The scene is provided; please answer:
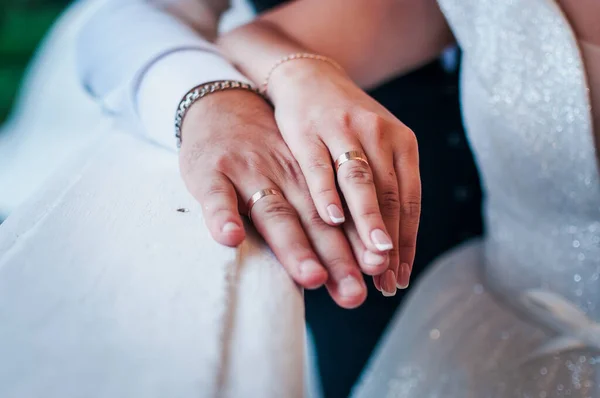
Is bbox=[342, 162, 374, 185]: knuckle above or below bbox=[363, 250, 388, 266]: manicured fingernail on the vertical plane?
above

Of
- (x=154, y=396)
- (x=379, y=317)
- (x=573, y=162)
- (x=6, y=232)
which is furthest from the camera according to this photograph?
(x=379, y=317)

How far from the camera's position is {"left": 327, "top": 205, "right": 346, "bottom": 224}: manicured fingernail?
330 millimetres

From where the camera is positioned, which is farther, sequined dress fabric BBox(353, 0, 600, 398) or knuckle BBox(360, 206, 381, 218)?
sequined dress fabric BBox(353, 0, 600, 398)

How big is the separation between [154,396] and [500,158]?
14.7 inches

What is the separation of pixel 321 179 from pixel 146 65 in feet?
0.73

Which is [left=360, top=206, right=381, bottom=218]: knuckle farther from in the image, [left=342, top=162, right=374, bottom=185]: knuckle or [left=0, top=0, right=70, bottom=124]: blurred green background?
[left=0, top=0, right=70, bottom=124]: blurred green background

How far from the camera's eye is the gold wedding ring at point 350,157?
1.15 feet

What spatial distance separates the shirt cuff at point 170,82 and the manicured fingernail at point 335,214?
163 millimetres

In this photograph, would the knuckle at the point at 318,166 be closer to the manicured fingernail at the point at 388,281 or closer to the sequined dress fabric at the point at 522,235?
the manicured fingernail at the point at 388,281

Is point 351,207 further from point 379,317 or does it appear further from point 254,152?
point 379,317

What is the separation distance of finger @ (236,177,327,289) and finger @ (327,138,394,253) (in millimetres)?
33

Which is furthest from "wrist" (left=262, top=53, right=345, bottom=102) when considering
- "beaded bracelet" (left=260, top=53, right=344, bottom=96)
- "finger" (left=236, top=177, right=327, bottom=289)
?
"finger" (left=236, top=177, right=327, bottom=289)

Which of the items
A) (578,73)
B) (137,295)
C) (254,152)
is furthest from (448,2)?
(137,295)

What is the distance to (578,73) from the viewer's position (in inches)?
17.0
